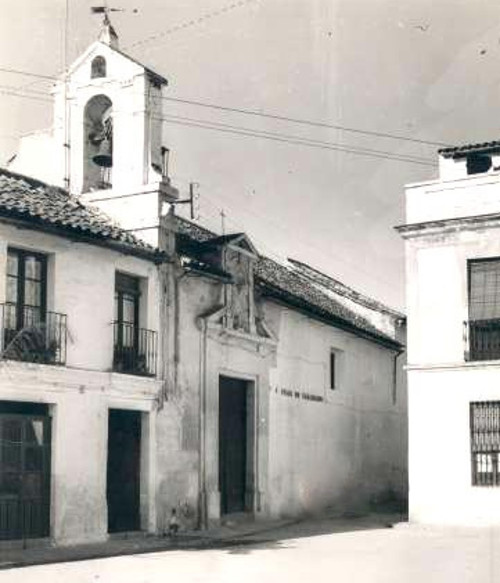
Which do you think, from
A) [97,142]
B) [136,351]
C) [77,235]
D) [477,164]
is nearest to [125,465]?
[136,351]

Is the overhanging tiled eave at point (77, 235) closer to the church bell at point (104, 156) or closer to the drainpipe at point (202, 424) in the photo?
the drainpipe at point (202, 424)

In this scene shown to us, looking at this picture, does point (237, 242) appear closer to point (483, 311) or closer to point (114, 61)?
point (114, 61)

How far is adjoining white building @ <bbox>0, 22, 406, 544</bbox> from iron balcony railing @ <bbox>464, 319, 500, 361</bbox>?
14.4 ft

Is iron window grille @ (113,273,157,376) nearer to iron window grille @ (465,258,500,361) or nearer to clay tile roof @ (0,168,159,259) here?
clay tile roof @ (0,168,159,259)

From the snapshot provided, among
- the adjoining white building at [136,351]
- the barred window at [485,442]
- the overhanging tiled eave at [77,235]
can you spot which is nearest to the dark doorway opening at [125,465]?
the adjoining white building at [136,351]

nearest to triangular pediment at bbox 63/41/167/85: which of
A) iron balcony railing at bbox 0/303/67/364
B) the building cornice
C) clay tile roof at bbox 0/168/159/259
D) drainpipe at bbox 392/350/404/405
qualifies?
clay tile roof at bbox 0/168/159/259

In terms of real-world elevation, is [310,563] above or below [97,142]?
below

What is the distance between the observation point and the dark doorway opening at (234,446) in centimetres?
2131

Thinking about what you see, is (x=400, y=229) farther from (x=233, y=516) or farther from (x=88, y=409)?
(x=88, y=409)

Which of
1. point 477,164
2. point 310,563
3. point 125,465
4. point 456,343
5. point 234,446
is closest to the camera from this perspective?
point 310,563

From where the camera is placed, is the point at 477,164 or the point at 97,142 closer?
the point at 97,142

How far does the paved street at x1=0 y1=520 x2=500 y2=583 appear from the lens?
1212cm

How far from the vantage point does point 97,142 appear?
20.3 metres

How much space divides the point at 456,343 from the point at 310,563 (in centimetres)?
873
